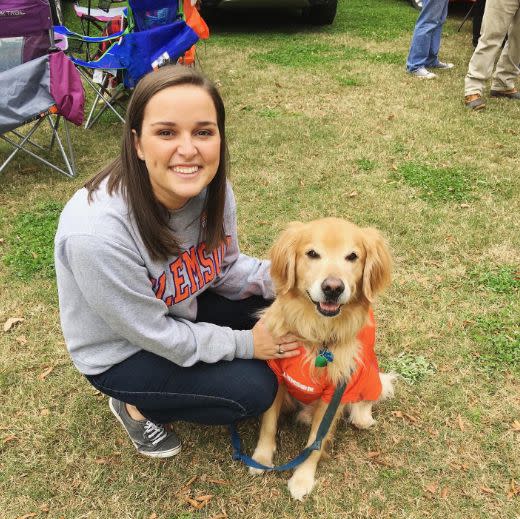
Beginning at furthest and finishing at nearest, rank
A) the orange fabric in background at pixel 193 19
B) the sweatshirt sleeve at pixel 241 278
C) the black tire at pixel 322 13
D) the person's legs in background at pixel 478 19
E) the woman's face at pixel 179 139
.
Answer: the black tire at pixel 322 13 < the person's legs in background at pixel 478 19 < the orange fabric in background at pixel 193 19 < the sweatshirt sleeve at pixel 241 278 < the woman's face at pixel 179 139

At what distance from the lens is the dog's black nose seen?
1.96 metres

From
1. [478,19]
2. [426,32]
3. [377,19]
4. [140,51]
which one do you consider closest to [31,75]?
[140,51]

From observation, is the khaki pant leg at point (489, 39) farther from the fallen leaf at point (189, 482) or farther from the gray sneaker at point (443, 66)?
the fallen leaf at point (189, 482)

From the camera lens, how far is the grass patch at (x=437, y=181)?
4.25m

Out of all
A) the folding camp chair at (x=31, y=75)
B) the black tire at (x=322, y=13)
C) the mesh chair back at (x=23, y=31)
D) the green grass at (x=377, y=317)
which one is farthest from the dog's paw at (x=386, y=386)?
the black tire at (x=322, y=13)

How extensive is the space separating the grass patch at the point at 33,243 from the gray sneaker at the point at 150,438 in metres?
1.55

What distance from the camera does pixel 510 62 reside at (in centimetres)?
579

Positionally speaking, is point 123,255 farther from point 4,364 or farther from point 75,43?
point 75,43

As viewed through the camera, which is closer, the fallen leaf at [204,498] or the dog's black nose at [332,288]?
the dog's black nose at [332,288]

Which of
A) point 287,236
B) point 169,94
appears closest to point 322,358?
point 287,236

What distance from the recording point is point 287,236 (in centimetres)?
220

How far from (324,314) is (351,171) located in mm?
2902

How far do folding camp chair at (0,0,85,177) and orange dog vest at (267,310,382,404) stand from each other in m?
3.17

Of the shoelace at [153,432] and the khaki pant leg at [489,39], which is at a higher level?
the khaki pant leg at [489,39]
